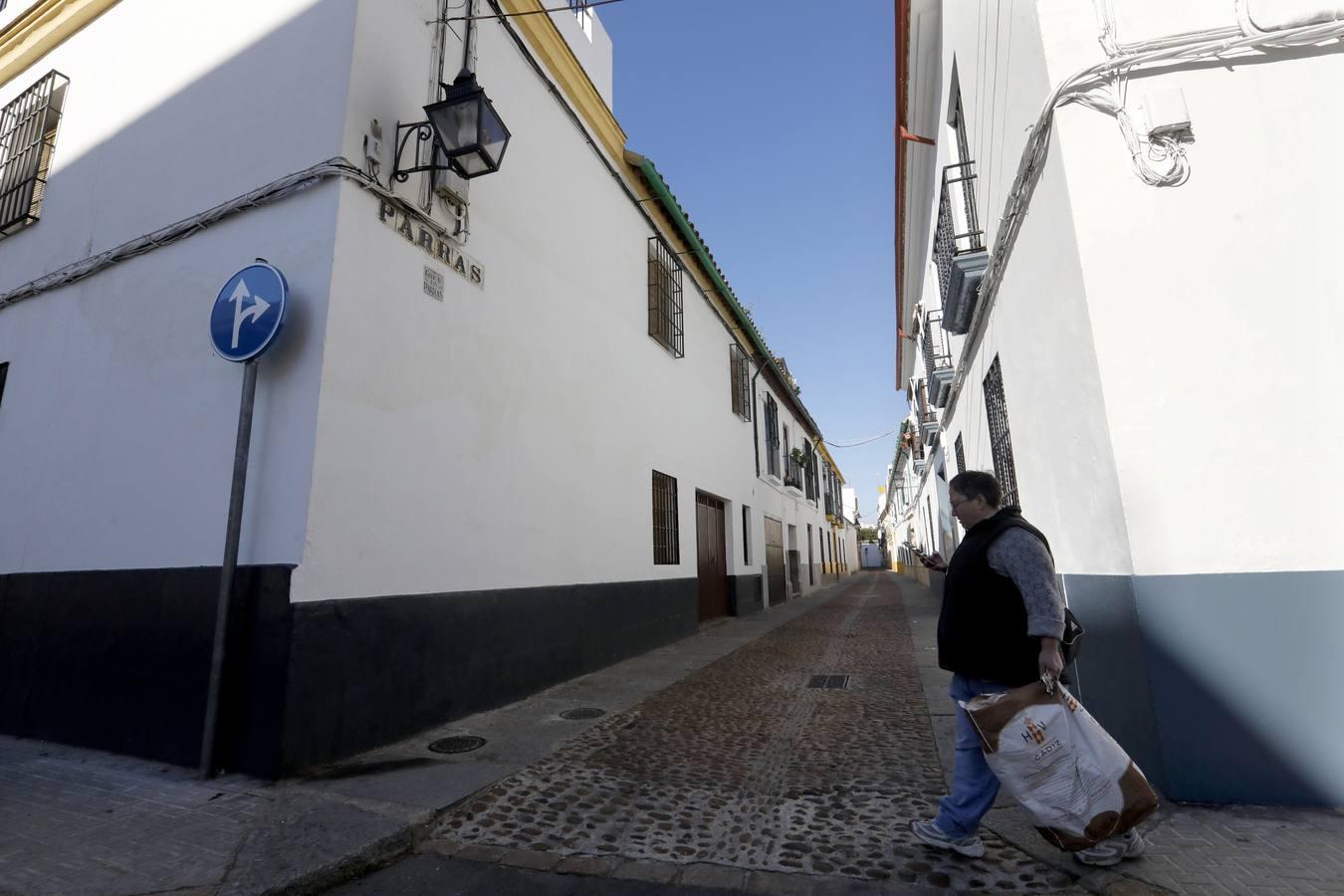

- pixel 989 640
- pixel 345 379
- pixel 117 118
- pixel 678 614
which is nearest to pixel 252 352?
pixel 345 379

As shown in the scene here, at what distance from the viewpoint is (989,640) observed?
2.49m

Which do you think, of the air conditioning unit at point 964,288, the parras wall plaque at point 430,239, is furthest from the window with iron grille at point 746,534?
the parras wall plaque at point 430,239

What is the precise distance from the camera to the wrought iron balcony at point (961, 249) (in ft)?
17.5

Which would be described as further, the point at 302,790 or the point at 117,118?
the point at 117,118

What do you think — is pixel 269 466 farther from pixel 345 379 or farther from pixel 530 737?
pixel 530 737

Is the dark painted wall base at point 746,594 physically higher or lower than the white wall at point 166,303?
lower

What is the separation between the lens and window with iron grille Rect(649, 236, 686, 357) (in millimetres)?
9070

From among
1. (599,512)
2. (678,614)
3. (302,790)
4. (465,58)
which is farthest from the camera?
(678,614)

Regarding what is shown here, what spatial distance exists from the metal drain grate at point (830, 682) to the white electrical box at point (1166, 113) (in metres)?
4.41

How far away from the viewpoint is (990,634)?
2488 mm

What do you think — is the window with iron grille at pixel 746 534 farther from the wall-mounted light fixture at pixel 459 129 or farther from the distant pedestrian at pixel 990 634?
the distant pedestrian at pixel 990 634

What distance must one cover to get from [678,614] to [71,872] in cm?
674

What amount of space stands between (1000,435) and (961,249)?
1726 mm

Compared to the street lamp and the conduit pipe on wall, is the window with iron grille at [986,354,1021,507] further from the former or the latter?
the street lamp
